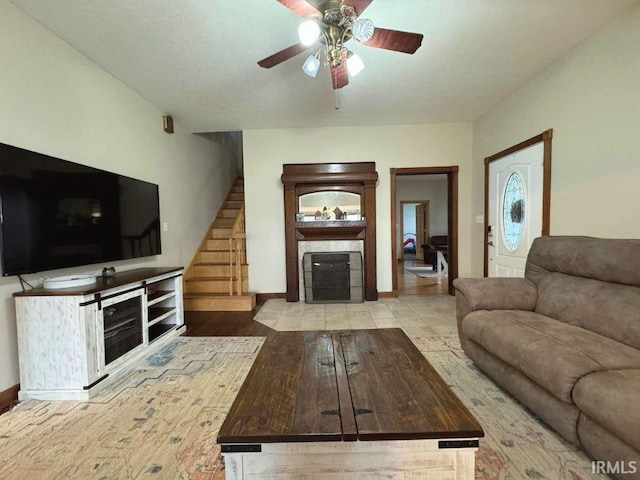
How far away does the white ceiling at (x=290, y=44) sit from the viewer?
2.01 meters

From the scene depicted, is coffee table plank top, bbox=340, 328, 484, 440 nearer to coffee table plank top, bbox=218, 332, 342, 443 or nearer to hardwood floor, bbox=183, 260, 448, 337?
coffee table plank top, bbox=218, 332, 342, 443

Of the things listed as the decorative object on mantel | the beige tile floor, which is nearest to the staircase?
the beige tile floor

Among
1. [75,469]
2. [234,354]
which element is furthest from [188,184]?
[75,469]

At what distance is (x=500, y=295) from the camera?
2176 millimetres

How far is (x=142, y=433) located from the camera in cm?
156

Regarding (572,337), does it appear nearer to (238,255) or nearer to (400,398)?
(400,398)

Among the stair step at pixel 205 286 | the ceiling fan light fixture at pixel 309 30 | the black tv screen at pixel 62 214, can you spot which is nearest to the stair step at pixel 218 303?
the stair step at pixel 205 286

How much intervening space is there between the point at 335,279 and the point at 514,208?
2.49 meters

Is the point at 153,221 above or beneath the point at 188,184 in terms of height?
beneath

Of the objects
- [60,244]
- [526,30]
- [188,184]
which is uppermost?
[526,30]

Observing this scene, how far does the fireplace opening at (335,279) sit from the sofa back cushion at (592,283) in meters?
2.27

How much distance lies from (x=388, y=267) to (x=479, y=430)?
11.8 feet

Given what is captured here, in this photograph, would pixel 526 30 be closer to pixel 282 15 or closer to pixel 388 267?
pixel 282 15

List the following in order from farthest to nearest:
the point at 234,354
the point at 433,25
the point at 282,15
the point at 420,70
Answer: the point at 420,70 < the point at 234,354 < the point at 433,25 < the point at 282,15
